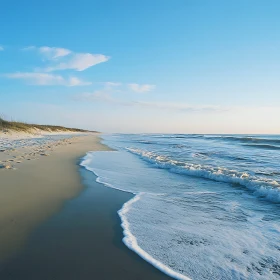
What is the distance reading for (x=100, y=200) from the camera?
5.58 meters

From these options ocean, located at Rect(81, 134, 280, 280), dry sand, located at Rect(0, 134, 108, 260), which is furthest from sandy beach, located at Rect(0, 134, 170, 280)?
ocean, located at Rect(81, 134, 280, 280)

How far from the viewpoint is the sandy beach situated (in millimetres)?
2781

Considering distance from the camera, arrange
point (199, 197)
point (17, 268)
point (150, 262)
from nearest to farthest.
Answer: point (17, 268)
point (150, 262)
point (199, 197)

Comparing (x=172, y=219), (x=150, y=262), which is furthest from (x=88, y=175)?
(x=150, y=262)

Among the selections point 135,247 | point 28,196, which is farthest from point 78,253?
point 28,196

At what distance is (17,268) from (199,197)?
173 inches

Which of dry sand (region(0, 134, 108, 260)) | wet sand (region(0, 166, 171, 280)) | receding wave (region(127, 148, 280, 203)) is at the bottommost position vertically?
wet sand (region(0, 166, 171, 280))

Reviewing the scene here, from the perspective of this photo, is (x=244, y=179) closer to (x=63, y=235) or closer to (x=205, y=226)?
(x=205, y=226)

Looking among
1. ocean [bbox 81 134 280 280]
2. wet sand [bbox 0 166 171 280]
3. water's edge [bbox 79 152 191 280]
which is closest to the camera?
wet sand [bbox 0 166 171 280]

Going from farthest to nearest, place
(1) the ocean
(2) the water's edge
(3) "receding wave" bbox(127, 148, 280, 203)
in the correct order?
(3) "receding wave" bbox(127, 148, 280, 203) → (1) the ocean → (2) the water's edge

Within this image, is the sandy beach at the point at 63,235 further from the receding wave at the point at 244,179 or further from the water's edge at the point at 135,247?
the receding wave at the point at 244,179

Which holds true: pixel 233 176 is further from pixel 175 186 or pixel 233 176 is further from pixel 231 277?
pixel 231 277

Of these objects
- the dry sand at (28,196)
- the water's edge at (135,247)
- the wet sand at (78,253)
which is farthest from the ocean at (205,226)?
the dry sand at (28,196)

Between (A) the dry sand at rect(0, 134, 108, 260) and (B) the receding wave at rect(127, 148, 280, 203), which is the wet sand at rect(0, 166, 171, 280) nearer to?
(A) the dry sand at rect(0, 134, 108, 260)
